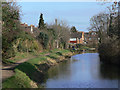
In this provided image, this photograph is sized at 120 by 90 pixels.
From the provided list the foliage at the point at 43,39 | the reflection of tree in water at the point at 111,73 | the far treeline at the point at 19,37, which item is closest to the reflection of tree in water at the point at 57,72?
the reflection of tree in water at the point at 111,73

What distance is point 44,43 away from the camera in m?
43.1

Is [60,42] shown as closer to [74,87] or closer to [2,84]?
[74,87]

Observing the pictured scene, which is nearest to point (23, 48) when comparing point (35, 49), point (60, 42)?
point (35, 49)

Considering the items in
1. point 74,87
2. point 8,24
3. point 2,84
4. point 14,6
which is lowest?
point 74,87

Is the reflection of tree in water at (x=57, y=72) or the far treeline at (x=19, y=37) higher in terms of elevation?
the far treeline at (x=19, y=37)

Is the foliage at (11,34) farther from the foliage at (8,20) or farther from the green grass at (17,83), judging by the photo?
the green grass at (17,83)

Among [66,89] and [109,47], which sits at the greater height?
[109,47]

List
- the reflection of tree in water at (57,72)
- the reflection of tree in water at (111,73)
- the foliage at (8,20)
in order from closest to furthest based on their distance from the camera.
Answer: the foliage at (8,20) < the reflection of tree in water at (111,73) < the reflection of tree in water at (57,72)

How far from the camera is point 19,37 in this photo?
29188mm

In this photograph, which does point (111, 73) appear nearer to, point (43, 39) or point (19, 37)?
point (19, 37)

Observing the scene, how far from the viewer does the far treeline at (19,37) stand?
19.0 meters

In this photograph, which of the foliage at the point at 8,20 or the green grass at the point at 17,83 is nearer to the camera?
the green grass at the point at 17,83

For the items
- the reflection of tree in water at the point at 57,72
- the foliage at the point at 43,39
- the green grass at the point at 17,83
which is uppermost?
the foliage at the point at 43,39

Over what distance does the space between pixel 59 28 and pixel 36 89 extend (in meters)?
44.6
